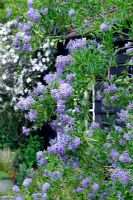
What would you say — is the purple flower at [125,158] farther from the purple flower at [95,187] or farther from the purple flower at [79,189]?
the purple flower at [79,189]

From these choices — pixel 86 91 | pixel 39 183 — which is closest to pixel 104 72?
pixel 86 91

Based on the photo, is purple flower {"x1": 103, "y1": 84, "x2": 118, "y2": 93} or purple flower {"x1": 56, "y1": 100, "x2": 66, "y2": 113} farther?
purple flower {"x1": 103, "y1": 84, "x2": 118, "y2": 93}

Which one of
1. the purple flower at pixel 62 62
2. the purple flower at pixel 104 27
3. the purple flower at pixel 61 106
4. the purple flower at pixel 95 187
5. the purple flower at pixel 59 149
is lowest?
the purple flower at pixel 95 187

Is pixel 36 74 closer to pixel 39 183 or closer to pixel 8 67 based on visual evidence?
pixel 8 67

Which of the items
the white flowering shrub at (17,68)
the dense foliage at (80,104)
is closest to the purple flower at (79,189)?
the dense foliage at (80,104)

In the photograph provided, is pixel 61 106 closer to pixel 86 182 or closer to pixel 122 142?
Answer: pixel 122 142

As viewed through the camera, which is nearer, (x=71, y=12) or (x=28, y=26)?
(x=71, y=12)

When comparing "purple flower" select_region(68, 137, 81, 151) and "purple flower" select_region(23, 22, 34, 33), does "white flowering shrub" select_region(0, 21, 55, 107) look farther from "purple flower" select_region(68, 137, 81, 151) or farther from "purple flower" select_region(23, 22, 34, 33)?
"purple flower" select_region(68, 137, 81, 151)

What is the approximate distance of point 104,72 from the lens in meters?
4.65

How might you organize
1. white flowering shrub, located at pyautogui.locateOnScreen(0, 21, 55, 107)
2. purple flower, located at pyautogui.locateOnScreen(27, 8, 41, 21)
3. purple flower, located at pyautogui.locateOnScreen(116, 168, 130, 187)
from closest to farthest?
1. purple flower, located at pyautogui.locateOnScreen(116, 168, 130, 187)
2. purple flower, located at pyautogui.locateOnScreen(27, 8, 41, 21)
3. white flowering shrub, located at pyautogui.locateOnScreen(0, 21, 55, 107)

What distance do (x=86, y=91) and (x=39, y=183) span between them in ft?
3.72

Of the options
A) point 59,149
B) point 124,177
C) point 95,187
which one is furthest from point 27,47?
point 124,177

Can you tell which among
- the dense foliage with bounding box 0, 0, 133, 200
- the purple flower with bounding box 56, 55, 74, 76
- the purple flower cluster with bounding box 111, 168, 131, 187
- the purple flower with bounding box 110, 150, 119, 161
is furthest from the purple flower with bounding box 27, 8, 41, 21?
the purple flower cluster with bounding box 111, 168, 131, 187

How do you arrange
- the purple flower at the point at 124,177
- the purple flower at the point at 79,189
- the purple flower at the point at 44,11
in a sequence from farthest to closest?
the purple flower at the point at 44,11, the purple flower at the point at 79,189, the purple flower at the point at 124,177
